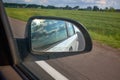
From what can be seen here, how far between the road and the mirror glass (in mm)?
1419

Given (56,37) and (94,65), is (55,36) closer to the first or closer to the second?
(56,37)

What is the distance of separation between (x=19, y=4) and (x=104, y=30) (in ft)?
8.60

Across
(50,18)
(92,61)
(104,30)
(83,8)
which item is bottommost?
(92,61)

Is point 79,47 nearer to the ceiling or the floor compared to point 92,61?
nearer to the ceiling

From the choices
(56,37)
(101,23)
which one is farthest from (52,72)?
(101,23)

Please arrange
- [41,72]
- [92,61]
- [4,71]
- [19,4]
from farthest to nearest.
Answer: [19,4], [92,61], [41,72], [4,71]

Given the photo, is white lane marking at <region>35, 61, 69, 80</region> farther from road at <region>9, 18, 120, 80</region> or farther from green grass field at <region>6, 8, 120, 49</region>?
green grass field at <region>6, 8, 120, 49</region>

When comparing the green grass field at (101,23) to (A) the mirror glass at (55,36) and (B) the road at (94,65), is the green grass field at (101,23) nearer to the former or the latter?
(B) the road at (94,65)

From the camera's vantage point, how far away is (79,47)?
6.08 feet

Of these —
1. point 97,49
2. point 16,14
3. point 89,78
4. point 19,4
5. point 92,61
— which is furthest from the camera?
point 16,14

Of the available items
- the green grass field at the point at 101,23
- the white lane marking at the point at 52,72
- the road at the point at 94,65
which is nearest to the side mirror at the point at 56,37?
the white lane marking at the point at 52,72

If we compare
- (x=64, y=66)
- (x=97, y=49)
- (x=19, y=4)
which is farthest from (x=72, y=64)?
(x=19, y=4)

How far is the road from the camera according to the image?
11.7ft

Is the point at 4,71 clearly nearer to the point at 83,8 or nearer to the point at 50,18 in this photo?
the point at 50,18
